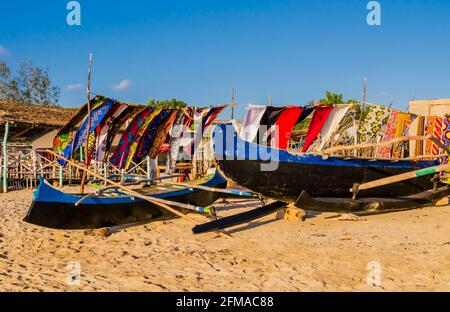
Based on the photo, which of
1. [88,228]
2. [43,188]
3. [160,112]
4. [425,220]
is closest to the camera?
[43,188]

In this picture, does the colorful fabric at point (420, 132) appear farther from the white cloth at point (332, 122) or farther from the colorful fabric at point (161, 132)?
the colorful fabric at point (161, 132)

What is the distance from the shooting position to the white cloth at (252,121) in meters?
9.00

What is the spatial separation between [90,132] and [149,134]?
5.60 feet

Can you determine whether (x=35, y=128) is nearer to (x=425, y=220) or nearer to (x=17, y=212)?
(x=17, y=212)

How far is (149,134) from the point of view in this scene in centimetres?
950

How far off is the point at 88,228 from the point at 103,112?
2.57 metres

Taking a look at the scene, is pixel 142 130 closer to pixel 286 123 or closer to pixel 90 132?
pixel 90 132

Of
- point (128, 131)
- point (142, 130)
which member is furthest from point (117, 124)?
point (142, 130)

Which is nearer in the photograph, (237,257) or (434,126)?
(237,257)

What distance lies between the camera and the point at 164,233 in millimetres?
6723

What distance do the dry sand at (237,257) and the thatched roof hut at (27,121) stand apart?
24.7 ft

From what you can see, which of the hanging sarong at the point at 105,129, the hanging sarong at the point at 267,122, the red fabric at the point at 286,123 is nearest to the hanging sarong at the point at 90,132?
the hanging sarong at the point at 105,129

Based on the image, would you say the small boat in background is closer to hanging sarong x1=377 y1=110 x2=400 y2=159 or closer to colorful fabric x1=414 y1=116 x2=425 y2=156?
hanging sarong x1=377 y1=110 x2=400 y2=159
